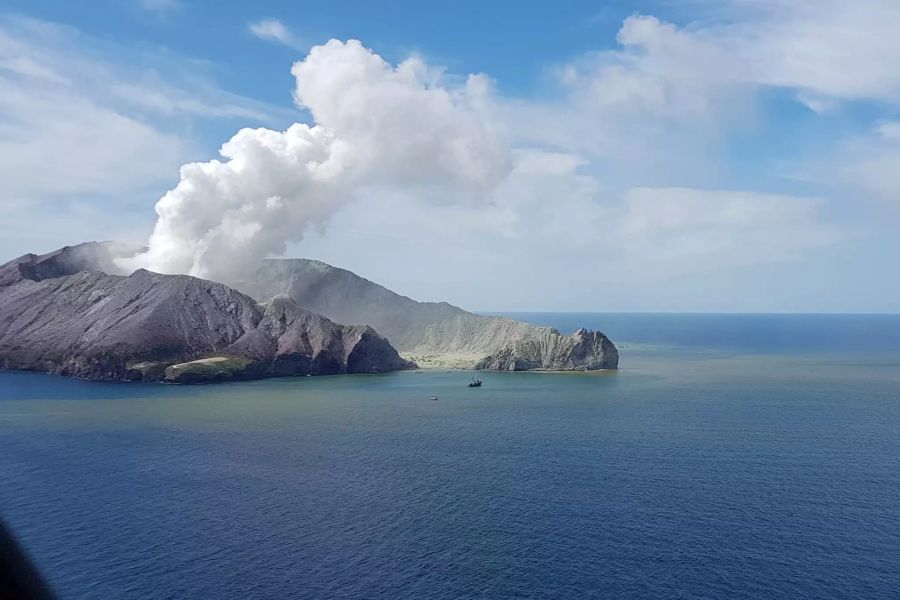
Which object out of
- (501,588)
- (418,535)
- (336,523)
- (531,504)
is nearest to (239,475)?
(336,523)

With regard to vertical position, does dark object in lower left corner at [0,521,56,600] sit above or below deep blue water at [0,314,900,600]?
above

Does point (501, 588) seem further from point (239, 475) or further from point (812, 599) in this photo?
point (239, 475)

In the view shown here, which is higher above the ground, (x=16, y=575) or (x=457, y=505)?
(x=16, y=575)

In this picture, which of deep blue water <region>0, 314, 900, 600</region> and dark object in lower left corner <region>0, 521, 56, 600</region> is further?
deep blue water <region>0, 314, 900, 600</region>

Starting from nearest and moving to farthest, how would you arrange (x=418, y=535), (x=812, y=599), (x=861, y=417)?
(x=812, y=599), (x=418, y=535), (x=861, y=417)
